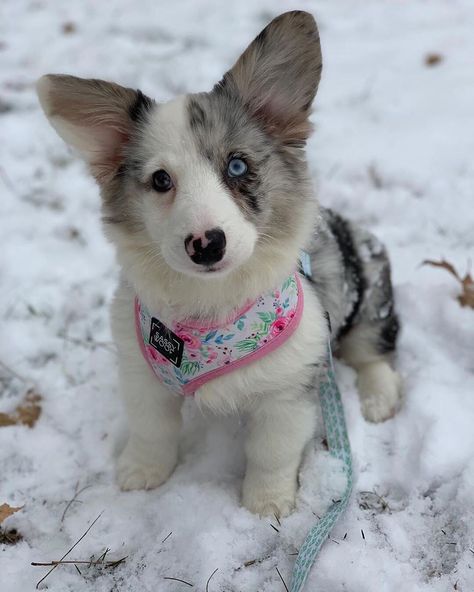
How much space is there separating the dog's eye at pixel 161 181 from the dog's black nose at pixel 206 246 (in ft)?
0.96

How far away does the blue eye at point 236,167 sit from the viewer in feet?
7.00

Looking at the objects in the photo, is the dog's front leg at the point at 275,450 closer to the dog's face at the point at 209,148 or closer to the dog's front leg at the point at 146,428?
the dog's front leg at the point at 146,428

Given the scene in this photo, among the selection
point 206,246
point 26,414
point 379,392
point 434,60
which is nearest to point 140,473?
point 26,414

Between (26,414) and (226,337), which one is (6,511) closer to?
(26,414)

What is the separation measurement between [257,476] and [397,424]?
0.72 m

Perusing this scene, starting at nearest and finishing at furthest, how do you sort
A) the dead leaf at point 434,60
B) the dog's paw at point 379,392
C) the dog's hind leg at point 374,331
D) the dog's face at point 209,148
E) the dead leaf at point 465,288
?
1. the dog's face at point 209,148
2. the dog's paw at point 379,392
3. the dog's hind leg at point 374,331
4. the dead leaf at point 465,288
5. the dead leaf at point 434,60

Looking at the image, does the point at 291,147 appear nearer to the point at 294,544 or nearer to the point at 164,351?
the point at 164,351

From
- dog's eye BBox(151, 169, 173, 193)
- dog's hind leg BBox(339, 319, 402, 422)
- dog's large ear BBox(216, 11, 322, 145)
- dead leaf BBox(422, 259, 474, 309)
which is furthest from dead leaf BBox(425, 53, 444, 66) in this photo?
dog's eye BBox(151, 169, 173, 193)

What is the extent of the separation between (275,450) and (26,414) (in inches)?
50.2

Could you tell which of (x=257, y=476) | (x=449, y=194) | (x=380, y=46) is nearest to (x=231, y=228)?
(x=257, y=476)

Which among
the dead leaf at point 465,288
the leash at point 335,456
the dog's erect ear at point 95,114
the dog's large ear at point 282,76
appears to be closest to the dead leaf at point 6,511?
the leash at point 335,456

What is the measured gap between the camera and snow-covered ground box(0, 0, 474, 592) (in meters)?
2.42

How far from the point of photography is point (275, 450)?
8.39ft

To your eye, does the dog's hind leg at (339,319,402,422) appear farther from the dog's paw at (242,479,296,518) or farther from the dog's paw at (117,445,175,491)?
the dog's paw at (117,445,175,491)
